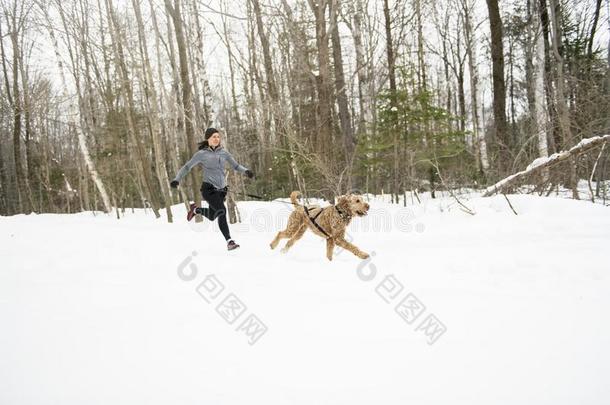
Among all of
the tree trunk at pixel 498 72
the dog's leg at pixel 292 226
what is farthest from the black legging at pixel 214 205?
the tree trunk at pixel 498 72

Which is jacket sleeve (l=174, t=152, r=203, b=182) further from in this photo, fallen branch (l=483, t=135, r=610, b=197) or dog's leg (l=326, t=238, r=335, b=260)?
fallen branch (l=483, t=135, r=610, b=197)

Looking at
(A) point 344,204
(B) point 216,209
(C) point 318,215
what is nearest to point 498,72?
(A) point 344,204

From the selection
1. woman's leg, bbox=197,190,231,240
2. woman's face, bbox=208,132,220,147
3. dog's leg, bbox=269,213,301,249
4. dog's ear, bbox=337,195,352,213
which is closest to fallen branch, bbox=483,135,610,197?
dog's ear, bbox=337,195,352,213

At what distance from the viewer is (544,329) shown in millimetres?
2404

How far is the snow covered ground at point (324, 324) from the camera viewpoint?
6.32 ft

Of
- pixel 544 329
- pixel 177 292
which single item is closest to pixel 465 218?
pixel 544 329

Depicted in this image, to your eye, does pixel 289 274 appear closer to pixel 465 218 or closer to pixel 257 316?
pixel 257 316

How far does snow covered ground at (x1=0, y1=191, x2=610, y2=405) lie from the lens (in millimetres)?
1927

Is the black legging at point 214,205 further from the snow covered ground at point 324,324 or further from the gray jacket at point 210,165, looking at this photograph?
the snow covered ground at point 324,324

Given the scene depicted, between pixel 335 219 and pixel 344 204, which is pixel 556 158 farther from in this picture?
pixel 335 219

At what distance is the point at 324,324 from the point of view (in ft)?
8.66

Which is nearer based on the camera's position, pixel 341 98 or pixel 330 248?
pixel 330 248

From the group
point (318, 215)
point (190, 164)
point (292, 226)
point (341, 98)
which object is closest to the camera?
point (318, 215)

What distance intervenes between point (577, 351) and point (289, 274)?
2.57 metres
